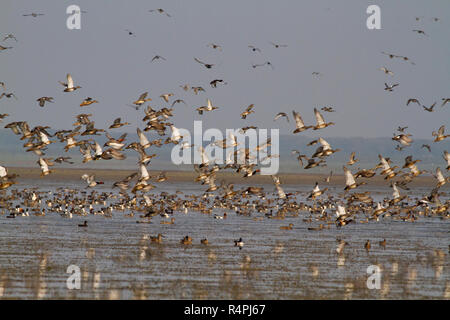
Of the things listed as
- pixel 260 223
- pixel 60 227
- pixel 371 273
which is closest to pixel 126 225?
pixel 60 227

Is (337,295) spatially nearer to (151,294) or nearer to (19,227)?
(151,294)

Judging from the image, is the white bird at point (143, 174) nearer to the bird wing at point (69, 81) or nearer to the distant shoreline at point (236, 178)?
the bird wing at point (69, 81)

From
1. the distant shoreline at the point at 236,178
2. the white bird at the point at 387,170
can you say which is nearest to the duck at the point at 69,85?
the white bird at the point at 387,170

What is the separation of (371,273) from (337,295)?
12.4 feet

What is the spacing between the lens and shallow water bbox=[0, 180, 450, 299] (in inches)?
883

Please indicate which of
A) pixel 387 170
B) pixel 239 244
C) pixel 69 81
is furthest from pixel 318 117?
pixel 69 81

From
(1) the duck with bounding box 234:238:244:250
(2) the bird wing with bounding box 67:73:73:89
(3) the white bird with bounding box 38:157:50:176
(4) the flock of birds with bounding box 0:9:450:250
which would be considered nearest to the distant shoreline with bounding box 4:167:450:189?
(4) the flock of birds with bounding box 0:9:450:250

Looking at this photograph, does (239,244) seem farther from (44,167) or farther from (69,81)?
(69,81)

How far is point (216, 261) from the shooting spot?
27406mm

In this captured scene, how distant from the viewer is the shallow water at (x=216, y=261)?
22422 mm

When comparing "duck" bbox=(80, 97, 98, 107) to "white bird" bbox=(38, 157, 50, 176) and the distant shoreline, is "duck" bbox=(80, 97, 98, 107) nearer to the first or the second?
"white bird" bbox=(38, 157, 50, 176)

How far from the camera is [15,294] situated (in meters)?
21.0
